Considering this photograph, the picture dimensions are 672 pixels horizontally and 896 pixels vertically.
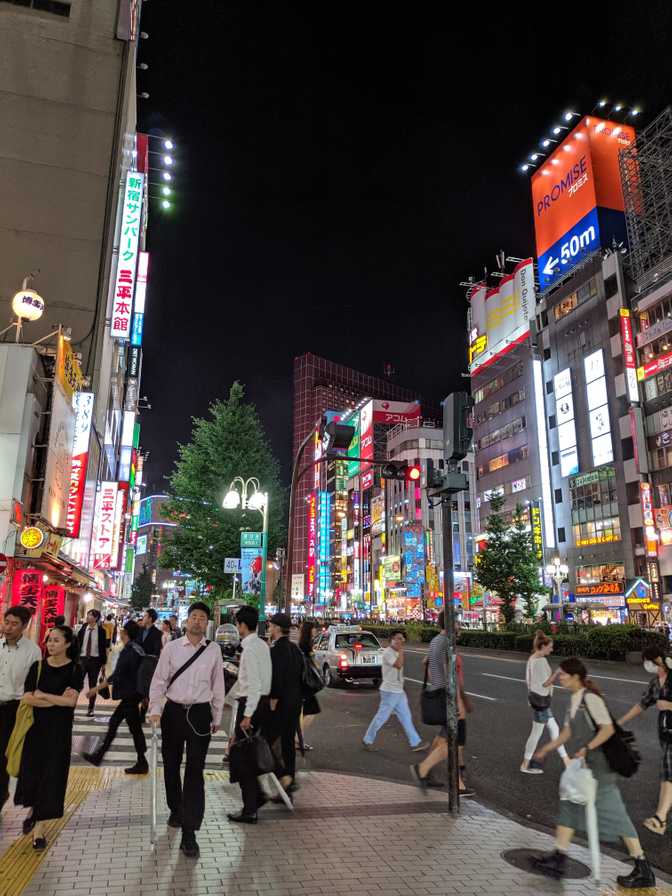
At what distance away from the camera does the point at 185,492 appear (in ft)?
110

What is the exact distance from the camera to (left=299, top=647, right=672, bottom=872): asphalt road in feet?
23.8

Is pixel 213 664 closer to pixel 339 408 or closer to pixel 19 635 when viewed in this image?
pixel 19 635

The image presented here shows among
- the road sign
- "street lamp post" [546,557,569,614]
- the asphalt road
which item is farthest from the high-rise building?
the asphalt road

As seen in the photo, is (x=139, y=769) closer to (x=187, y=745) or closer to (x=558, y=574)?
(x=187, y=745)

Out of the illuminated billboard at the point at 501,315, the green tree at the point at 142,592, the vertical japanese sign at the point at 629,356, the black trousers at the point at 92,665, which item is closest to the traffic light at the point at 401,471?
the black trousers at the point at 92,665

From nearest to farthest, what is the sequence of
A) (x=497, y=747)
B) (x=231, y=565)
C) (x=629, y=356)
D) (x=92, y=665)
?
1. (x=497, y=747)
2. (x=92, y=665)
3. (x=231, y=565)
4. (x=629, y=356)

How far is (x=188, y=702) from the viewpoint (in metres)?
5.37

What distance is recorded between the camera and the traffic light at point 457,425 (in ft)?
22.2

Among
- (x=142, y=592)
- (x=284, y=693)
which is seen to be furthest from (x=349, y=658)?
(x=142, y=592)

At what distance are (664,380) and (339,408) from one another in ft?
435

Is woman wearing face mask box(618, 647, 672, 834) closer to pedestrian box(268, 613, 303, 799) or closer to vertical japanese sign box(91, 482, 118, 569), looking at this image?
pedestrian box(268, 613, 303, 799)

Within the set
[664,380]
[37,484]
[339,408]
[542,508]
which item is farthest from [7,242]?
[339,408]

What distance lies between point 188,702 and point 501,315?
76.4 metres

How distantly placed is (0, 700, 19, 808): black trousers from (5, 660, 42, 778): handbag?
31cm
